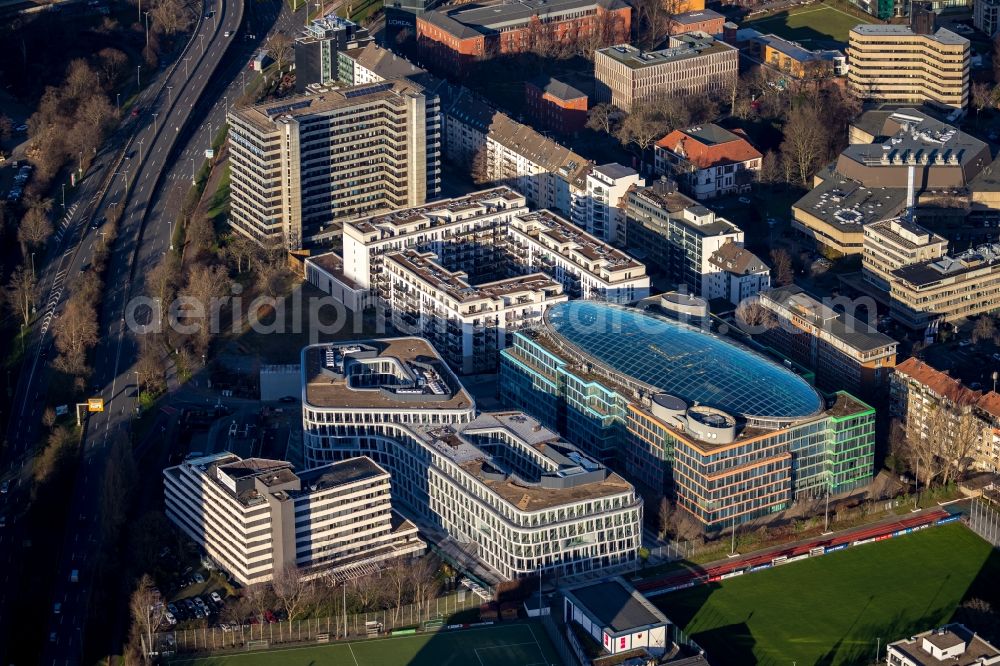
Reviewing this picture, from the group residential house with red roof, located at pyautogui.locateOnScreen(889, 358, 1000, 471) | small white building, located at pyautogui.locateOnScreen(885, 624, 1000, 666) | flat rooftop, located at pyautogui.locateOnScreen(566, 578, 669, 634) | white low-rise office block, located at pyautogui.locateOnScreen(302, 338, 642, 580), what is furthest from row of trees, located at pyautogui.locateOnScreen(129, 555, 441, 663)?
residential house with red roof, located at pyautogui.locateOnScreen(889, 358, 1000, 471)

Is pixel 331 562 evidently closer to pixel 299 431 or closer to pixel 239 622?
pixel 239 622

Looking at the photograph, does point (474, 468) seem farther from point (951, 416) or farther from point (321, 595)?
point (951, 416)

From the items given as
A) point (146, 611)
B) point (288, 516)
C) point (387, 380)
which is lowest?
point (146, 611)

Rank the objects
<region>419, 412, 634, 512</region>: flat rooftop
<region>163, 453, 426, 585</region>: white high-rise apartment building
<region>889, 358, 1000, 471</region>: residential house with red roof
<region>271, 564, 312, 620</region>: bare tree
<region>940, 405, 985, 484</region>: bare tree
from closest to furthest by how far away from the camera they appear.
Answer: <region>271, 564, 312, 620</region>: bare tree < <region>163, 453, 426, 585</region>: white high-rise apartment building < <region>419, 412, 634, 512</region>: flat rooftop < <region>940, 405, 985, 484</region>: bare tree < <region>889, 358, 1000, 471</region>: residential house with red roof

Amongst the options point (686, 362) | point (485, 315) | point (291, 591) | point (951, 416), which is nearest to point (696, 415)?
point (686, 362)

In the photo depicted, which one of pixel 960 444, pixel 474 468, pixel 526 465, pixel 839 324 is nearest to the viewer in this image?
pixel 474 468

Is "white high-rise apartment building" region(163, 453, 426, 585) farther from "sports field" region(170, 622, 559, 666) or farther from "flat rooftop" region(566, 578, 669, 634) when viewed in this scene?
"flat rooftop" region(566, 578, 669, 634)

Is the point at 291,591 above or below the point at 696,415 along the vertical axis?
below

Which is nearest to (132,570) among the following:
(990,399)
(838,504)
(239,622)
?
(239,622)
